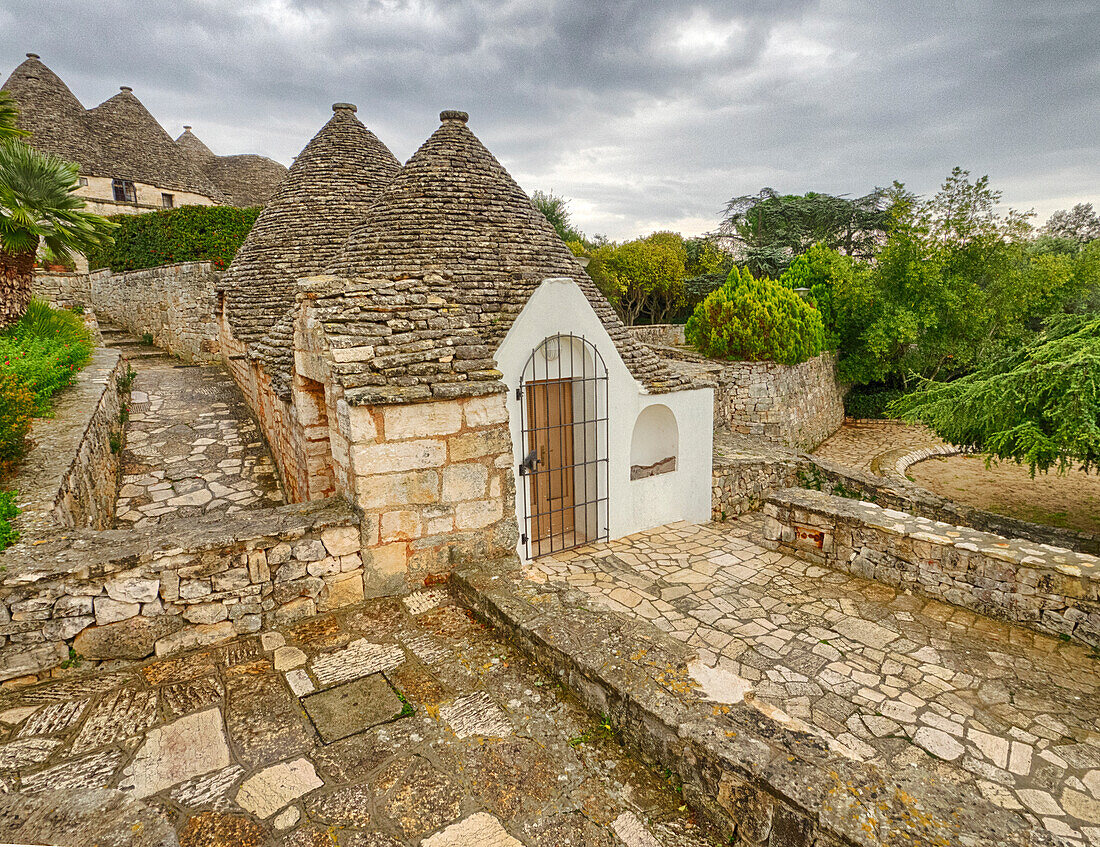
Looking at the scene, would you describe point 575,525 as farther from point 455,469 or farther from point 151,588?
point 151,588

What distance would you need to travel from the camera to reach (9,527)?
3.66 m

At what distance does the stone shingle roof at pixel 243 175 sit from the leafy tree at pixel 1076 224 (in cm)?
4500

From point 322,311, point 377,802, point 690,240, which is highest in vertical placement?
point 690,240

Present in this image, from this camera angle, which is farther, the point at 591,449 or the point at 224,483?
the point at 224,483

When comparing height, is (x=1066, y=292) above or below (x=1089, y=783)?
above

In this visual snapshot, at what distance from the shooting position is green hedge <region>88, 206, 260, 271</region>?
686 inches

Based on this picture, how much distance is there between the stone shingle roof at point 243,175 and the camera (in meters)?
25.1

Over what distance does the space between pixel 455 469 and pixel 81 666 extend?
2609 millimetres

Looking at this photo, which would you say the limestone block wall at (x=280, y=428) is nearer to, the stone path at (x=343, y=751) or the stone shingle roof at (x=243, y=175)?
the stone path at (x=343, y=751)

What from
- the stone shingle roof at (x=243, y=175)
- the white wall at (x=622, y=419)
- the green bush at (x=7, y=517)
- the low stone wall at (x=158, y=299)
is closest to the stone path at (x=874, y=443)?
the white wall at (x=622, y=419)

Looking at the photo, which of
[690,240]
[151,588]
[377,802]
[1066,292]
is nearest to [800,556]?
[377,802]

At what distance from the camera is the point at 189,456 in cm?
902

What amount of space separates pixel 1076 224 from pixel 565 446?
46105 mm

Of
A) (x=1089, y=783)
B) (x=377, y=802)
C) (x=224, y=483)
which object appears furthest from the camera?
(x=224, y=483)
